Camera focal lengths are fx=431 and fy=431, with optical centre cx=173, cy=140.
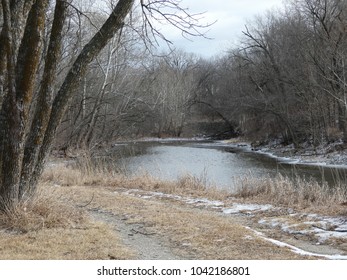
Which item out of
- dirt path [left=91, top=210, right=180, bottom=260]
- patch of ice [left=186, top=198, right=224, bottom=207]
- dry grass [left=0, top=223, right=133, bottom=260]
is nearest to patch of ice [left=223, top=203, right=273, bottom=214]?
patch of ice [left=186, top=198, right=224, bottom=207]

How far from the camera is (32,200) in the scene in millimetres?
7086

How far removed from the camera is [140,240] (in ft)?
22.2

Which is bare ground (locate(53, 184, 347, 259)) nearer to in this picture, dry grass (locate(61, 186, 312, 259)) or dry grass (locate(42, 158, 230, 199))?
dry grass (locate(61, 186, 312, 259))

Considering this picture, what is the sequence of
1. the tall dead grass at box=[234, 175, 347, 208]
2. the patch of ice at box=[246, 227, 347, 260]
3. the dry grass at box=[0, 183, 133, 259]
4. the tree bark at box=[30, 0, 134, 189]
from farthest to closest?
1. the tall dead grass at box=[234, 175, 347, 208]
2. the tree bark at box=[30, 0, 134, 189]
3. the patch of ice at box=[246, 227, 347, 260]
4. the dry grass at box=[0, 183, 133, 259]

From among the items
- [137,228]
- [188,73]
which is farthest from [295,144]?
[188,73]

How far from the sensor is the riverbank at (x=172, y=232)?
18.8ft

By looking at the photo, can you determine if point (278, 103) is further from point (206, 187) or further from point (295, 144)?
point (206, 187)

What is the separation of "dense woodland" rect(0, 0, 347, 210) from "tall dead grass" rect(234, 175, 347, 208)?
4.34 m

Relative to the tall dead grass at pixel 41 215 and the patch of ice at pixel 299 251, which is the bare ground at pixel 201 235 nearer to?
the patch of ice at pixel 299 251

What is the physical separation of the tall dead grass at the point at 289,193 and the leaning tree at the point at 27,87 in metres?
5.65

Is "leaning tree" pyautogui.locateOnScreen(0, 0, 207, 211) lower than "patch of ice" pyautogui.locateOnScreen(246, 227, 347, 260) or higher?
higher

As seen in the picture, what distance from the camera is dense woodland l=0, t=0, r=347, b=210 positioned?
6.88 m

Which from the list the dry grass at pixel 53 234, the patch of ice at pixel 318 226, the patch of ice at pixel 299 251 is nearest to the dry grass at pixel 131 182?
the patch of ice at pixel 318 226

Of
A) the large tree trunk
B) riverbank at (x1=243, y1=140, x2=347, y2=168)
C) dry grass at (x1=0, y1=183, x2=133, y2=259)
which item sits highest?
the large tree trunk
